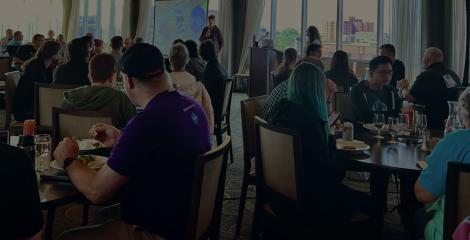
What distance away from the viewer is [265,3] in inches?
476

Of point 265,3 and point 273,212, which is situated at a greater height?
point 265,3

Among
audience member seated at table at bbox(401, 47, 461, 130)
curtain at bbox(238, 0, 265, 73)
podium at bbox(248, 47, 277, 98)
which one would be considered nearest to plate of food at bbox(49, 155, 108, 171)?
audience member seated at table at bbox(401, 47, 461, 130)

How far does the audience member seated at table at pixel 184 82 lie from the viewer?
4621 mm

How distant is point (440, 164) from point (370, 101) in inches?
85.2

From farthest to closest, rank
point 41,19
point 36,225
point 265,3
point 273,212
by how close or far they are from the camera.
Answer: point 41,19, point 265,3, point 273,212, point 36,225

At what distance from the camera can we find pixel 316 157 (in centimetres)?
242

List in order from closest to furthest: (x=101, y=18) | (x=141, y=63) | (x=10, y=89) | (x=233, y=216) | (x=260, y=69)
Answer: (x=141, y=63) < (x=233, y=216) < (x=10, y=89) < (x=260, y=69) < (x=101, y=18)

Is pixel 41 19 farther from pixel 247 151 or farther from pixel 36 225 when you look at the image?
pixel 36 225

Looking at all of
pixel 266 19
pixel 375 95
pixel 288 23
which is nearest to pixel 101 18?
pixel 266 19

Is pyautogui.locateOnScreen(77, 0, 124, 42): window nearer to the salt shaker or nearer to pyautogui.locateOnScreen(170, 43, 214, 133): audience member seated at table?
pyautogui.locateOnScreen(170, 43, 214, 133): audience member seated at table

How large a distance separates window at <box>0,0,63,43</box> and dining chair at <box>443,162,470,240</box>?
1468cm

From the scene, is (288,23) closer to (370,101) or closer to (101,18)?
(101,18)

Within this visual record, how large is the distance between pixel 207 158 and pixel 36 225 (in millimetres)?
603

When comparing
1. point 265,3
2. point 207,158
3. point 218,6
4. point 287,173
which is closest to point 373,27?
point 265,3
